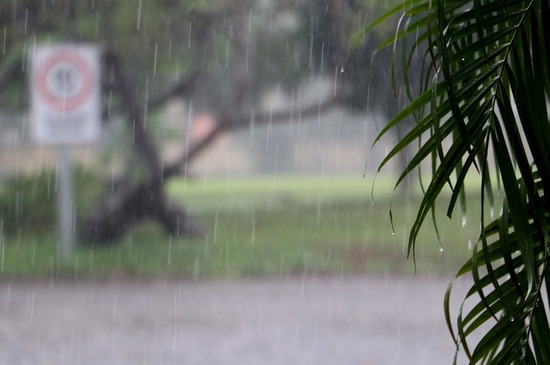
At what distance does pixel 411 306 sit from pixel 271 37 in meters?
2.18

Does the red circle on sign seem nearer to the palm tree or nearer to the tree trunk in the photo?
the tree trunk

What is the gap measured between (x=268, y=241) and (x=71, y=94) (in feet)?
4.74

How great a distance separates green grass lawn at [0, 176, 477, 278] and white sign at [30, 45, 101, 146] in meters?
0.67

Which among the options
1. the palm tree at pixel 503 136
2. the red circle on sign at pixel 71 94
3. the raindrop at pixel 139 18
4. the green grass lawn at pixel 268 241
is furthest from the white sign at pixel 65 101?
the palm tree at pixel 503 136

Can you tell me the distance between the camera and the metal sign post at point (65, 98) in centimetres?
493

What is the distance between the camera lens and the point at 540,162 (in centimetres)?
83

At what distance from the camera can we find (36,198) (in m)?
5.73

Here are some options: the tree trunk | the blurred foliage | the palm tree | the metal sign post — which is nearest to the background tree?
the tree trunk

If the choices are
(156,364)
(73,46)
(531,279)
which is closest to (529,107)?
(531,279)

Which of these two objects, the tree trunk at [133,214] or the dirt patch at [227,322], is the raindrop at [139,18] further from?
the dirt patch at [227,322]

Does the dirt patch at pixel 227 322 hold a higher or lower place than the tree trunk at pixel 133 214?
lower

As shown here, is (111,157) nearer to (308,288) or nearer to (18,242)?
(18,242)

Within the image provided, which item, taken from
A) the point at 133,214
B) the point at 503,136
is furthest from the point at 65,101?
the point at 503,136

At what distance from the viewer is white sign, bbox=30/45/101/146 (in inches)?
194
